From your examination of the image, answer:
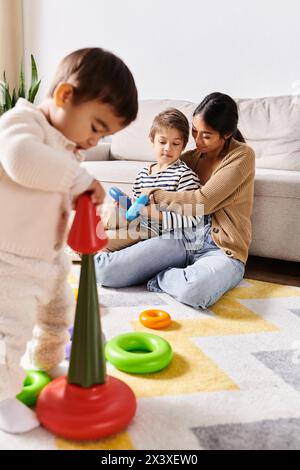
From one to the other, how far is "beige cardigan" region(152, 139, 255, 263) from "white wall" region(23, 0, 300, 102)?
1250 mm

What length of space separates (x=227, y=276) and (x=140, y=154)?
4.33 feet

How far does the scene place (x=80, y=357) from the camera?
912 millimetres

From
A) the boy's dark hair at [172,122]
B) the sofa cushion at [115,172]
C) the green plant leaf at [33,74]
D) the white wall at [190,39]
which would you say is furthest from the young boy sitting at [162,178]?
the green plant leaf at [33,74]

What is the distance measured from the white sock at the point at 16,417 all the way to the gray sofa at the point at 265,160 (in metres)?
1.34

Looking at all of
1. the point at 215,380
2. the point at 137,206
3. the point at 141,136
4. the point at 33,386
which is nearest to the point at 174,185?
the point at 137,206

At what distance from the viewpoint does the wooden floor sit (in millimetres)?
1954

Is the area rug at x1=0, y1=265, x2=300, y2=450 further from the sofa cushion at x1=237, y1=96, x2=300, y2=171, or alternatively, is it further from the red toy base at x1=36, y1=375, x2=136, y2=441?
the sofa cushion at x1=237, y1=96, x2=300, y2=171

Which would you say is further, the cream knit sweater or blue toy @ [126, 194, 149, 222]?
blue toy @ [126, 194, 149, 222]

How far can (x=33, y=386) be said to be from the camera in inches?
39.2

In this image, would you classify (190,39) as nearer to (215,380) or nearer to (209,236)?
(209,236)

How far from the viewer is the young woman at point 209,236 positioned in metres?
1.61

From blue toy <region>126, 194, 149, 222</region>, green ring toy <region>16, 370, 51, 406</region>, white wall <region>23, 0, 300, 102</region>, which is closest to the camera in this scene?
green ring toy <region>16, 370, 51, 406</region>

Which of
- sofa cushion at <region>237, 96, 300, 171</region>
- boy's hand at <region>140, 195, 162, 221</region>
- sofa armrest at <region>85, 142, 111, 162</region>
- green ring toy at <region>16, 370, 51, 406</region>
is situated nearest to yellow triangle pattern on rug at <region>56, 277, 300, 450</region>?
green ring toy at <region>16, 370, 51, 406</region>

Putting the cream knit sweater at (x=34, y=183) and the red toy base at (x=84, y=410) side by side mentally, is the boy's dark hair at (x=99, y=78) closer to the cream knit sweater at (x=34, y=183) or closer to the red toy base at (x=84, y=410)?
the cream knit sweater at (x=34, y=183)
